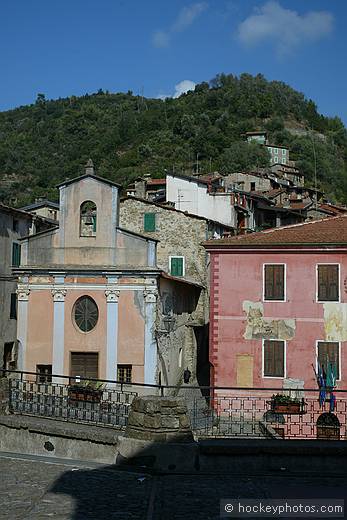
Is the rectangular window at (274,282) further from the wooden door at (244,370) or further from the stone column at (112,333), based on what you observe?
the stone column at (112,333)

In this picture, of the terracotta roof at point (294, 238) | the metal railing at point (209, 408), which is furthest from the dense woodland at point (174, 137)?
the metal railing at point (209, 408)

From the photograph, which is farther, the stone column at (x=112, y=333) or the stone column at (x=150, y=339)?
the stone column at (x=112, y=333)

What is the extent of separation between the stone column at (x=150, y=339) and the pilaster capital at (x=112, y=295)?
3.64 feet

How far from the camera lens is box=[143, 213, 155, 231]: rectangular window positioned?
112 ft

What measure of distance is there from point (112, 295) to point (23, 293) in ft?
12.1

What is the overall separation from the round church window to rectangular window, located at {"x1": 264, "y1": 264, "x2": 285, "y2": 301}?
21.8 feet

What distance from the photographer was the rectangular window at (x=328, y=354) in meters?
24.4

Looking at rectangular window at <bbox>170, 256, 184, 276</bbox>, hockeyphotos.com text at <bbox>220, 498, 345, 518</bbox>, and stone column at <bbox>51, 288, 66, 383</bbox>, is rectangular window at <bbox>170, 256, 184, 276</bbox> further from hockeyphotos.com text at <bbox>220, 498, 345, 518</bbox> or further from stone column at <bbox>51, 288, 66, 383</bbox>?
hockeyphotos.com text at <bbox>220, 498, 345, 518</bbox>

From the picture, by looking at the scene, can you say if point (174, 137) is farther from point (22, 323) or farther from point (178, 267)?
point (22, 323)

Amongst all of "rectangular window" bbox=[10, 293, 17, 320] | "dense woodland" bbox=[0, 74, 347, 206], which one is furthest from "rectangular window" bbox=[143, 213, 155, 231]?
"dense woodland" bbox=[0, 74, 347, 206]

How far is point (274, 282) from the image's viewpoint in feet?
82.9

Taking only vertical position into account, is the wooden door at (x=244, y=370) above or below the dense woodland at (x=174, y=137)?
below

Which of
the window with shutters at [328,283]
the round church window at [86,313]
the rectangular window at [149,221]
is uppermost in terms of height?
the rectangular window at [149,221]

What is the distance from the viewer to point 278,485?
1070 cm
